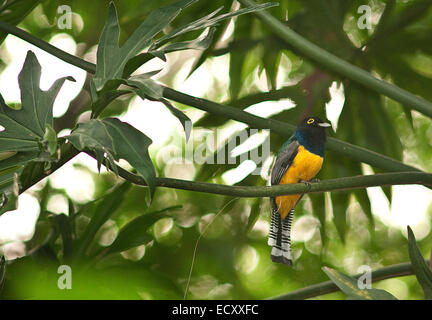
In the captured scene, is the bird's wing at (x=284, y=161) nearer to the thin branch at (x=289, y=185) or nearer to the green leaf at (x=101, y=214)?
the thin branch at (x=289, y=185)

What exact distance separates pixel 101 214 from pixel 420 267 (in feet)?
2.93

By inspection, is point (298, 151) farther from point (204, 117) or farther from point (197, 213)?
point (197, 213)

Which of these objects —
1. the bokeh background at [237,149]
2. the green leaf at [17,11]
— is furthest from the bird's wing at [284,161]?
the green leaf at [17,11]

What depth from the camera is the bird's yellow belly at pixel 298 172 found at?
1.26 metres

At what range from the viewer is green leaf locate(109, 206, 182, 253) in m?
1.55

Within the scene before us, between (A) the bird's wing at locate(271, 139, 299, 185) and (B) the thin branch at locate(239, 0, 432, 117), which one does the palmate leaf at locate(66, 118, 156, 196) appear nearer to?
(A) the bird's wing at locate(271, 139, 299, 185)

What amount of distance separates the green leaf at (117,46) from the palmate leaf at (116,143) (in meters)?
0.08

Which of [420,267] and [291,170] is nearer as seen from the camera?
[420,267]

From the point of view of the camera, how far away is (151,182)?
35.6 inches

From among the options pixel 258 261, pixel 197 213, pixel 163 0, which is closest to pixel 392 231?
pixel 258 261

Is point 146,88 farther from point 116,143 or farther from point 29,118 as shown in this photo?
point 29,118

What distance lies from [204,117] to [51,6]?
25.1 inches

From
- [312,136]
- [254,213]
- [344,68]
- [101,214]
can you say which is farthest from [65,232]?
[344,68]

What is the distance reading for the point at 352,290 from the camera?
1.02m
